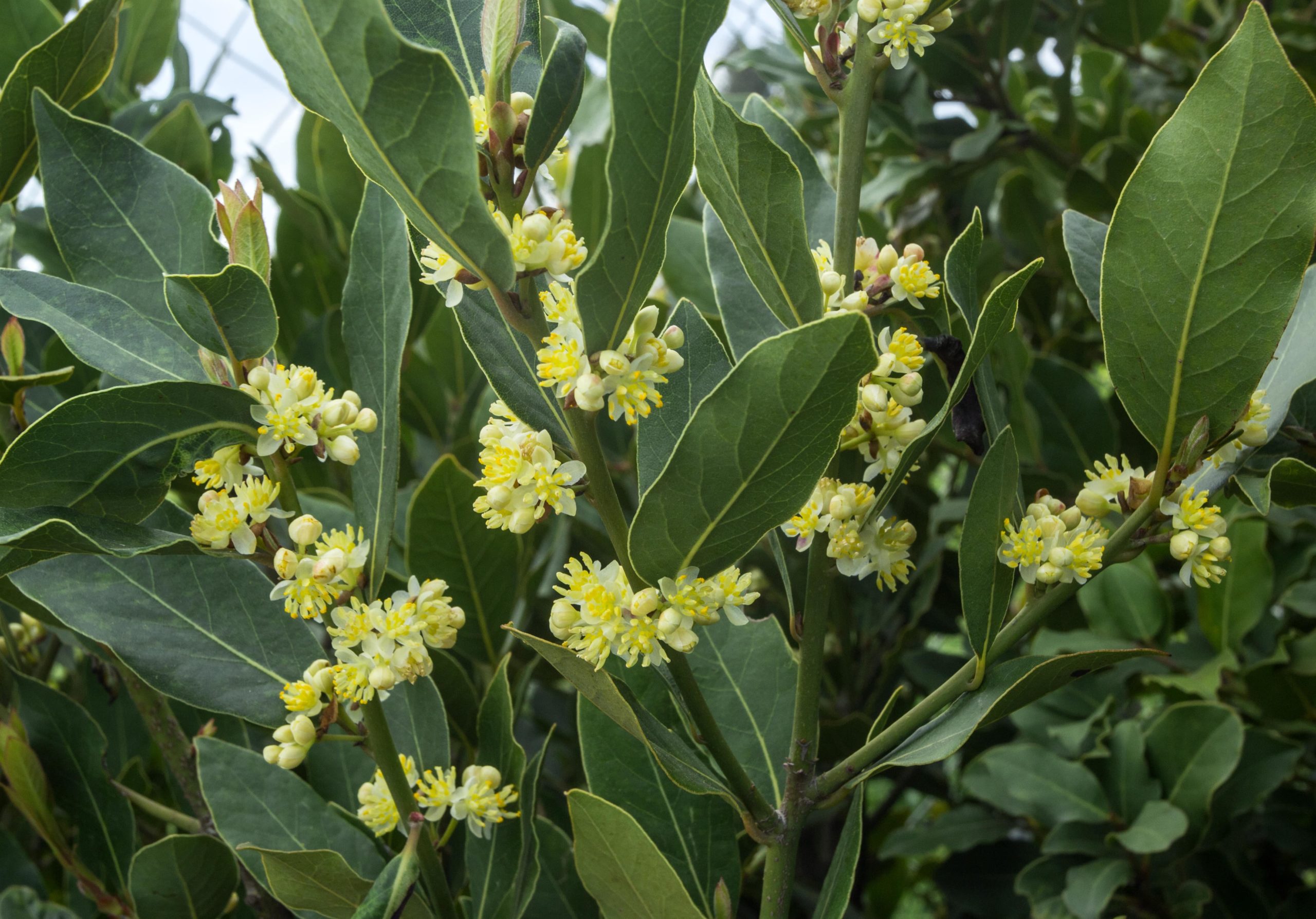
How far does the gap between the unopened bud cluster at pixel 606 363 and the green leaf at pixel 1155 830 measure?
95 centimetres

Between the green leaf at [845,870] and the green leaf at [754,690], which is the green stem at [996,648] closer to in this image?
the green leaf at [845,870]

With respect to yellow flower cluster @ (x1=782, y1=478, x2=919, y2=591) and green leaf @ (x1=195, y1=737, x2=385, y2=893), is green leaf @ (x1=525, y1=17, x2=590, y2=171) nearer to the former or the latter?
yellow flower cluster @ (x1=782, y1=478, x2=919, y2=591)

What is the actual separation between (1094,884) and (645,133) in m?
1.11

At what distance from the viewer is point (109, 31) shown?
34.1 inches

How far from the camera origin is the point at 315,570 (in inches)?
27.7

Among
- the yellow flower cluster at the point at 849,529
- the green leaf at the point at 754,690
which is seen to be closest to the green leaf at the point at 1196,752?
the green leaf at the point at 754,690

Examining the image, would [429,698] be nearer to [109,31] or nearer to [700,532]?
[700,532]

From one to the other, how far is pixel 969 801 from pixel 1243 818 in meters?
0.45

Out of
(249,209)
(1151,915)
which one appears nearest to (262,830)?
(249,209)

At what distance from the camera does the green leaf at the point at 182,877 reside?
862mm

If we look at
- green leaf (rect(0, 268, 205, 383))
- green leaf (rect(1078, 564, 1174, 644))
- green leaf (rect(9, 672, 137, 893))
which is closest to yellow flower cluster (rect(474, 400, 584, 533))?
green leaf (rect(0, 268, 205, 383))

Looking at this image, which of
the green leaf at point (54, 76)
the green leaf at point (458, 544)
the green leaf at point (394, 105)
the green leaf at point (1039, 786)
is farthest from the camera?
the green leaf at point (1039, 786)

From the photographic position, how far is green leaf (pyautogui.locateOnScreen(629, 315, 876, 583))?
51 cm

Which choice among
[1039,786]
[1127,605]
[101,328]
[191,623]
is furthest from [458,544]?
[1127,605]
